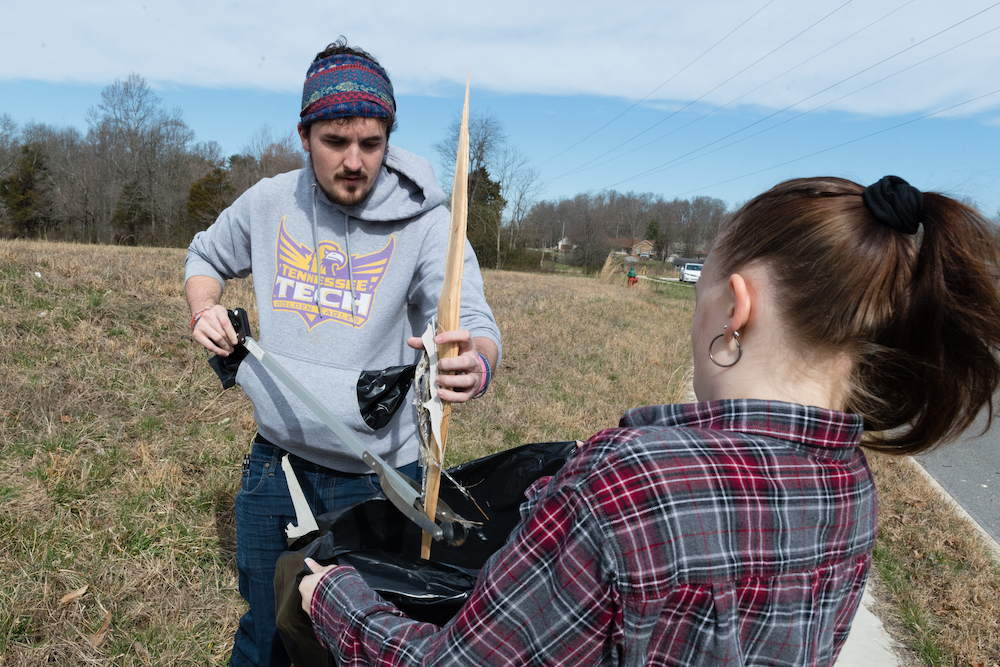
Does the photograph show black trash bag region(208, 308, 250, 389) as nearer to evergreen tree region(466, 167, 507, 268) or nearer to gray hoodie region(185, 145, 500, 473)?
gray hoodie region(185, 145, 500, 473)

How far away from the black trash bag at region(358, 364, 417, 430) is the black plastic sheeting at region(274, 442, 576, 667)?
0.81 ft

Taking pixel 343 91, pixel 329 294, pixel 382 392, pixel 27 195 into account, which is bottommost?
pixel 382 392

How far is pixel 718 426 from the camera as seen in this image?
39.0 inches

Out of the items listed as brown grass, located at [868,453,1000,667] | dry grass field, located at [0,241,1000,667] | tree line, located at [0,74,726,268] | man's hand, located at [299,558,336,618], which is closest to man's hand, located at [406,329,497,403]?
man's hand, located at [299,558,336,618]

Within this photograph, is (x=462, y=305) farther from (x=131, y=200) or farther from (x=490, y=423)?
(x=131, y=200)

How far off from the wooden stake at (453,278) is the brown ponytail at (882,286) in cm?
62

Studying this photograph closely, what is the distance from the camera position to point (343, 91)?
194 centimetres

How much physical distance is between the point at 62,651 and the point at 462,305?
2.29 m

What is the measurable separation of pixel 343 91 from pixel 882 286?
5.24 feet

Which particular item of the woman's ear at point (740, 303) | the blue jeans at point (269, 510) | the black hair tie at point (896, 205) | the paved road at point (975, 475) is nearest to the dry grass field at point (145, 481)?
the paved road at point (975, 475)

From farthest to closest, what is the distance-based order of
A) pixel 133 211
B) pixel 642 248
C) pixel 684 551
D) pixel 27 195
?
pixel 642 248 → pixel 133 211 → pixel 27 195 → pixel 684 551

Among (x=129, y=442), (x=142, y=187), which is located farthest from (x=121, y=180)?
(x=129, y=442)

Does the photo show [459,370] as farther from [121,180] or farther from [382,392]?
[121,180]

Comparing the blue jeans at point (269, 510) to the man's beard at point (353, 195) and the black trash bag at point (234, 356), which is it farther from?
the man's beard at point (353, 195)
